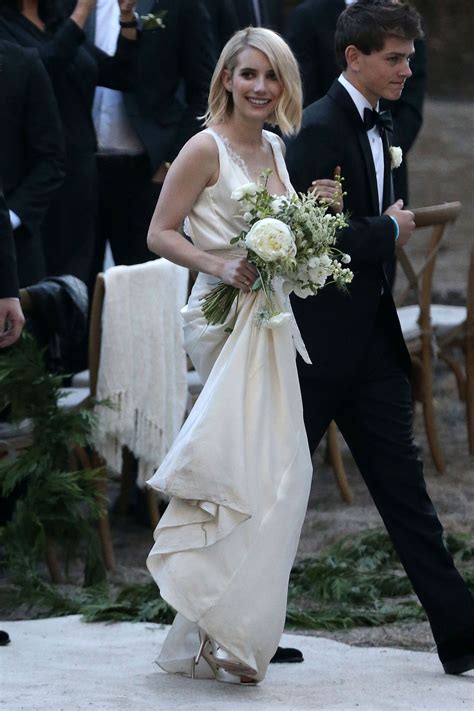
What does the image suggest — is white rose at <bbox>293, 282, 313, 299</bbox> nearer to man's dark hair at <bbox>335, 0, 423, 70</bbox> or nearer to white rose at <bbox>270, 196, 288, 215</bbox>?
white rose at <bbox>270, 196, 288, 215</bbox>

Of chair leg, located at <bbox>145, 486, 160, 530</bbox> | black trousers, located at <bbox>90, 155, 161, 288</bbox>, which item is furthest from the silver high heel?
black trousers, located at <bbox>90, 155, 161, 288</bbox>

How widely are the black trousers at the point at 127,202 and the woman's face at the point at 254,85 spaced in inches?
111

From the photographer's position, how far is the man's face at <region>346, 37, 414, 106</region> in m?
4.51

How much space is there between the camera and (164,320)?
20.2ft

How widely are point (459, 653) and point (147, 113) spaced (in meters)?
3.37

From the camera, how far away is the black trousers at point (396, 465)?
4.55 metres

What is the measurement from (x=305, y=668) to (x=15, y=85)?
276 cm

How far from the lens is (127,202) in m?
7.27

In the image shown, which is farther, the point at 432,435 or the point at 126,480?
the point at 432,435

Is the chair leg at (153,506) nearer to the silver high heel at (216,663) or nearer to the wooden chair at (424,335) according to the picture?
the wooden chair at (424,335)

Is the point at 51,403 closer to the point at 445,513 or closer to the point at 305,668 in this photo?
the point at 305,668

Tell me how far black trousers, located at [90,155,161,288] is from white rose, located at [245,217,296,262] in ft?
10.2

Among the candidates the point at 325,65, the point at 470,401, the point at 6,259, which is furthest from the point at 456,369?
the point at 6,259

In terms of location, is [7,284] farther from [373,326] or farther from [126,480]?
[126,480]
